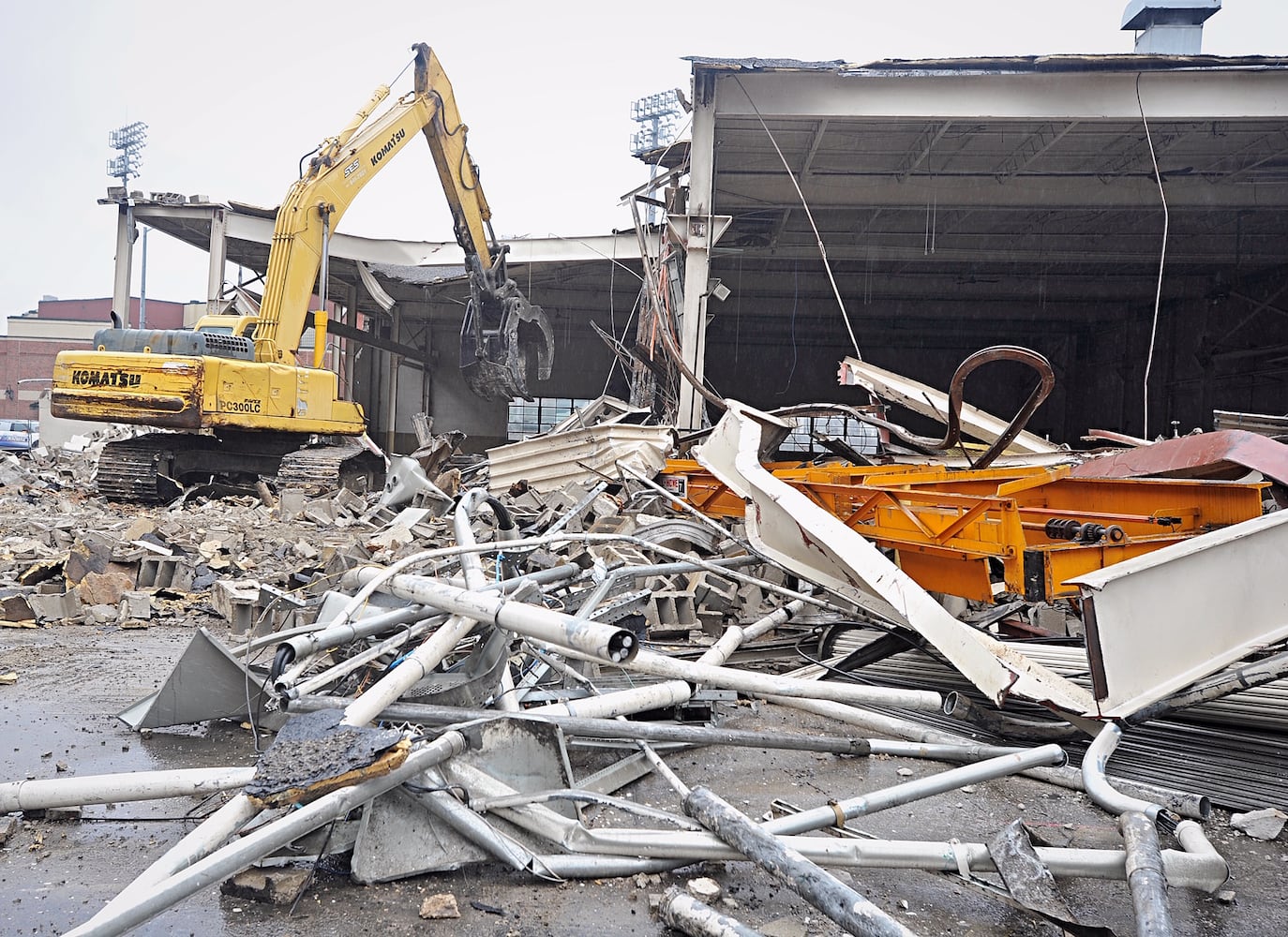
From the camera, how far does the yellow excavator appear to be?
9727 mm

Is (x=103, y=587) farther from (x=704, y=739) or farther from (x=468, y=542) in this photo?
(x=704, y=739)

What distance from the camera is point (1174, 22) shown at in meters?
15.5

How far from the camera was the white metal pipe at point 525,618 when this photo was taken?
215cm

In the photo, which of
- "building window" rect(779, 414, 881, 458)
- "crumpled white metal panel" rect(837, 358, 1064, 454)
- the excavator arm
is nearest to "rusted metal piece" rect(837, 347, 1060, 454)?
"crumpled white metal panel" rect(837, 358, 1064, 454)

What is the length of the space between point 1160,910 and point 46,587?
6.84 meters

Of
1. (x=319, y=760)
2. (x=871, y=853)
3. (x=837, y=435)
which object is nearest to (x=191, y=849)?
(x=319, y=760)

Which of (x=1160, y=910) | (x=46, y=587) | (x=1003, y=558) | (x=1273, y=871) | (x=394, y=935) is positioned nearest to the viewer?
(x=1160, y=910)

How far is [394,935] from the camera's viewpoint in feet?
6.94

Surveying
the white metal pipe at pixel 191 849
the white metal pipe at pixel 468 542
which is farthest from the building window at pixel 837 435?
the white metal pipe at pixel 191 849

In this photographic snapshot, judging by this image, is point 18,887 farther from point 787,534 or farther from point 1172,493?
point 1172,493

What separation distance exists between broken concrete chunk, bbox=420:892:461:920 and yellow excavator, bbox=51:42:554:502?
872 centimetres

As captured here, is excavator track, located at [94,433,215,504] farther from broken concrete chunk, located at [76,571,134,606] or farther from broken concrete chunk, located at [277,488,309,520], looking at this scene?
broken concrete chunk, located at [76,571,134,606]

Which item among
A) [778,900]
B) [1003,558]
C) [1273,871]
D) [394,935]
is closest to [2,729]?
[394,935]

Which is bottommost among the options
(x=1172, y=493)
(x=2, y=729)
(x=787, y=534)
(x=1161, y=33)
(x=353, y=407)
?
(x=2, y=729)
